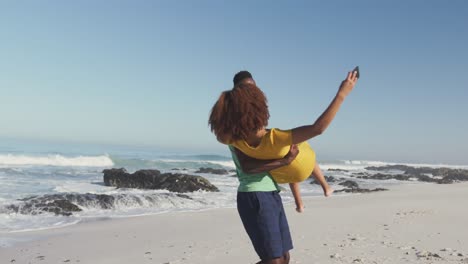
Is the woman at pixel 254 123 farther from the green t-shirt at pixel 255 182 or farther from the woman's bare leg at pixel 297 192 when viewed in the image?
the woman's bare leg at pixel 297 192

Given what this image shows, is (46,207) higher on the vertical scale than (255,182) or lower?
lower

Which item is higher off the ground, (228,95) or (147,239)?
(228,95)

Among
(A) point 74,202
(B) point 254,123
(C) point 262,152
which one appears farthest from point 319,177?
(A) point 74,202

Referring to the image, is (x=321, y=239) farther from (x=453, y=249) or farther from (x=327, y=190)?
(x=327, y=190)

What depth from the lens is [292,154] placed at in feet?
10.1

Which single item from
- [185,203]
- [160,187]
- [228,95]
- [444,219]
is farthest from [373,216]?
[160,187]

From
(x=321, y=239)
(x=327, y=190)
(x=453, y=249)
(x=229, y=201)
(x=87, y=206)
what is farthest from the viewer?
(x=229, y=201)

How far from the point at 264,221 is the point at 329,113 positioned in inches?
34.4

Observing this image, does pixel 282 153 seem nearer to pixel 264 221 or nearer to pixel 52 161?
pixel 264 221

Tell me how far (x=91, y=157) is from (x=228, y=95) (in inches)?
2040

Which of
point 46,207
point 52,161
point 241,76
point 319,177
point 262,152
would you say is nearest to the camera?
point 262,152

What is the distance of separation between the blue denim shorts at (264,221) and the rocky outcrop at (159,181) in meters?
16.4

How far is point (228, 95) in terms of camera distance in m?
2.97

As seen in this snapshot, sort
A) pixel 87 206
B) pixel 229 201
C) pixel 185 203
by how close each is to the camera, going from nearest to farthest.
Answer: pixel 87 206 → pixel 185 203 → pixel 229 201
